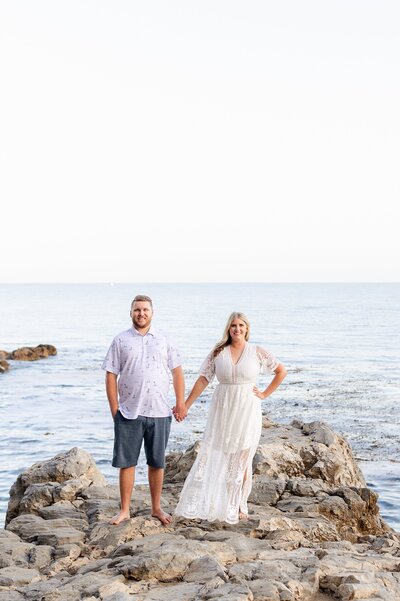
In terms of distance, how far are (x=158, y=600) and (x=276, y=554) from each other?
1.63 metres

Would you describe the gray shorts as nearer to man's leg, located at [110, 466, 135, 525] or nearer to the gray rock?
man's leg, located at [110, 466, 135, 525]

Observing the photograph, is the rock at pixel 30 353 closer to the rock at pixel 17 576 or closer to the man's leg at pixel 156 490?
the man's leg at pixel 156 490

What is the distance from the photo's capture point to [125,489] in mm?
8695

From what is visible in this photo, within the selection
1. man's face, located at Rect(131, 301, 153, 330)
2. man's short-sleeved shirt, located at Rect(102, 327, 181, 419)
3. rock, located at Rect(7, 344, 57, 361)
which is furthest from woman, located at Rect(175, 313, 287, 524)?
rock, located at Rect(7, 344, 57, 361)

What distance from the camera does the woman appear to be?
8.50m

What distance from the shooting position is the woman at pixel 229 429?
850 cm

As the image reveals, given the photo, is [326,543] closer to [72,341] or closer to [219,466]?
[219,466]

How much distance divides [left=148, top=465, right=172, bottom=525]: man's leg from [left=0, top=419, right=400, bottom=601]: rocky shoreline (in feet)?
0.33

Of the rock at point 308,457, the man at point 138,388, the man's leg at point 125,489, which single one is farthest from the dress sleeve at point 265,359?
the rock at point 308,457

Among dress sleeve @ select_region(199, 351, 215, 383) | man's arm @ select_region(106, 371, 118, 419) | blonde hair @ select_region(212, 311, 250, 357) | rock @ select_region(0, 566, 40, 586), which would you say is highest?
blonde hair @ select_region(212, 311, 250, 357)

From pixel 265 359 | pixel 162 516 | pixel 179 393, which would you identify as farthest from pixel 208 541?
pixel 265 359

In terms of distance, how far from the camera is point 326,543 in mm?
8508

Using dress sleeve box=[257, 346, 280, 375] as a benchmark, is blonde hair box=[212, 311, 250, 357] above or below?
above

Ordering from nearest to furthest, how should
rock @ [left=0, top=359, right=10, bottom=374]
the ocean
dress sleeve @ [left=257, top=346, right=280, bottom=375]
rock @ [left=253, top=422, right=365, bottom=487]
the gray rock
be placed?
the gray rock → dress sleeve @ [left=257, top=346, right=280, bottom=375] → rock @ [left=253, top=422, right=365, bottom=487] → the ocean → rock @ [left=0, top=359, right=10, bottom=374]
